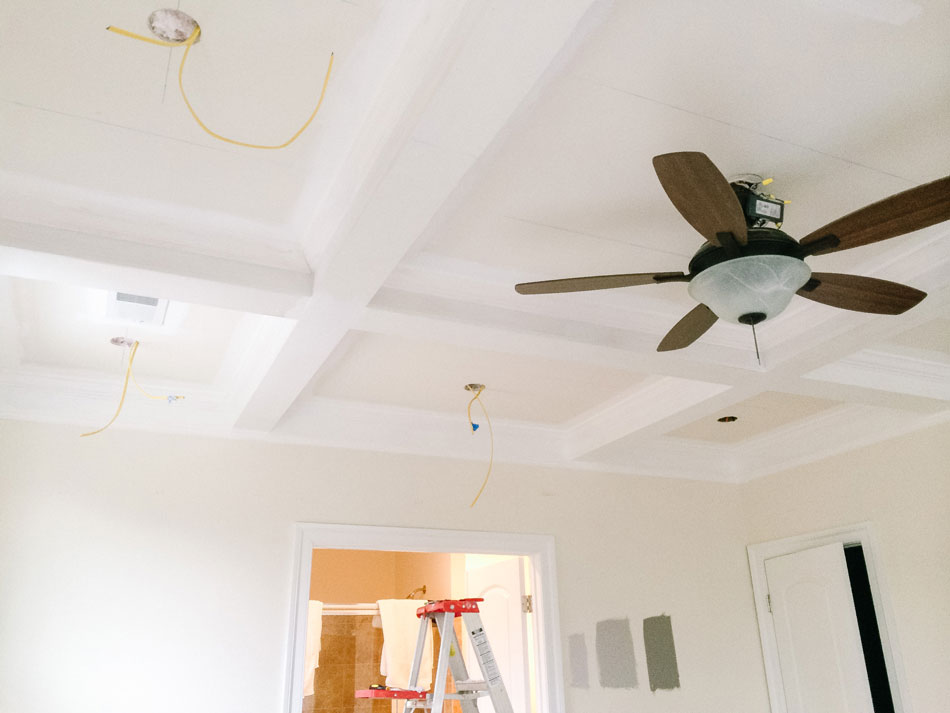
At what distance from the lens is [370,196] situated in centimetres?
171

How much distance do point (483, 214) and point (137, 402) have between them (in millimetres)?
1892

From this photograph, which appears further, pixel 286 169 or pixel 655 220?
pixel 655 220

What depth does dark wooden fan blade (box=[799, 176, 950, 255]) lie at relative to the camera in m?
1.48

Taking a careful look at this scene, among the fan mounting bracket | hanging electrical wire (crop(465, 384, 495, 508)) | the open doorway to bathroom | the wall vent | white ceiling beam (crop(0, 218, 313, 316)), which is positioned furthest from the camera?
the open doorway to bathroom

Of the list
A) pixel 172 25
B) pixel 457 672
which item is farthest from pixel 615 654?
pixel 172 25

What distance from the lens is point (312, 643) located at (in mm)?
4812

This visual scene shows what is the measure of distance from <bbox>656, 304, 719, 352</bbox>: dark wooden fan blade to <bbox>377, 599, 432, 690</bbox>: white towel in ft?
10.8

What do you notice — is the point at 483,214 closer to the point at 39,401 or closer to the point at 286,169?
the point at 286,169

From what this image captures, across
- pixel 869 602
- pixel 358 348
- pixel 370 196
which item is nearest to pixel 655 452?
pixel 869 602

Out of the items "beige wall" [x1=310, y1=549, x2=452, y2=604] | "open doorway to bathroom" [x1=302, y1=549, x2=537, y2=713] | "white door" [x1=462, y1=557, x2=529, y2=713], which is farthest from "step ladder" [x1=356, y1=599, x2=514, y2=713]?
"beige wall" [x1=310, y1=549, x2=452, y2=604]

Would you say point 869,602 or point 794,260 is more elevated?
point 794,260

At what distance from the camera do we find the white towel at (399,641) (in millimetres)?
4746

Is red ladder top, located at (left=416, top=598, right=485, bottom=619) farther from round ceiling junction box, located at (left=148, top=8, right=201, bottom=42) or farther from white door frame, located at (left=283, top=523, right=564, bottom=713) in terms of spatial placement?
round ceiling junction box, located at (left=148, top=8, right=201, bottom=42)

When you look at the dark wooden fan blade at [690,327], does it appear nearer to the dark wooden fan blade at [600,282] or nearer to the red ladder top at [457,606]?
the dark wooden fan blade at [600,282]
